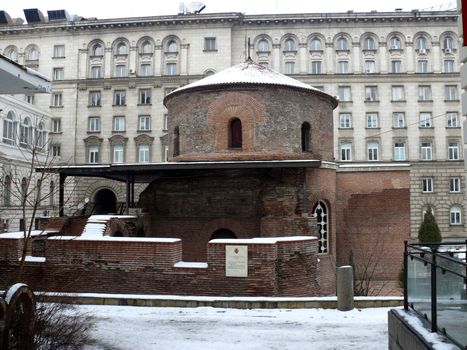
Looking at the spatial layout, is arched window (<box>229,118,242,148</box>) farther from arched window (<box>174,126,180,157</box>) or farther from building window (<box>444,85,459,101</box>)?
building window (<box>444,85,459,101</box>)

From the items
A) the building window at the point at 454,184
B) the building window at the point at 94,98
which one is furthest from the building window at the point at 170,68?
the building window at the point at 454,184

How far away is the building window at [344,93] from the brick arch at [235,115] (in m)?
24.3

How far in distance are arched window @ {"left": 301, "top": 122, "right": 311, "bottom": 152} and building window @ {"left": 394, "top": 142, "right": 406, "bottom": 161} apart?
22.9 metres

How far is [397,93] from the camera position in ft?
138

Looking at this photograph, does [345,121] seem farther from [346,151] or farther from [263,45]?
[263,45]

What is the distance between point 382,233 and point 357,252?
1335mm

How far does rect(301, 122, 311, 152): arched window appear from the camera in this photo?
20.4 metres

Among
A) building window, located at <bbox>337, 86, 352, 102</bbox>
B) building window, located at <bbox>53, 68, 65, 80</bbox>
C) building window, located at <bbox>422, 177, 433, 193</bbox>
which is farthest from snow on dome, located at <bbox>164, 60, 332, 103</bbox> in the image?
building window, located at <bbox>53, 68, 65, 80</bbox>

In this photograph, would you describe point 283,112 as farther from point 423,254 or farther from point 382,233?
point 423,254

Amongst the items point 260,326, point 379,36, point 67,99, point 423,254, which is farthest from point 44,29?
point 423,254

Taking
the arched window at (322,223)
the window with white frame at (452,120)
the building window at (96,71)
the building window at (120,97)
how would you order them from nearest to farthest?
1. the arched window at (322,223)
2. the window with white frame at (452,120)
3. the building window at (120,97)
4. the building window at (96,71)

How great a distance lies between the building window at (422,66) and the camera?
138ft

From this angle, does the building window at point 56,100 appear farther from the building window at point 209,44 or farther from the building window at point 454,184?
the building window at point 454,184

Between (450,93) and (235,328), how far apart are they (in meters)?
38.7
